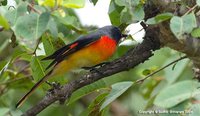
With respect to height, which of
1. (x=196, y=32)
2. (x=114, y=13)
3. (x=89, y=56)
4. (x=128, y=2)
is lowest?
(x=89, y=56)

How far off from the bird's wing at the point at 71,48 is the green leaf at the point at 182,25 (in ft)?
2.77

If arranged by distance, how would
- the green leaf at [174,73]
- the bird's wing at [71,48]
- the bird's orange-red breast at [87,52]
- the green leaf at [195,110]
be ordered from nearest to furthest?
the green leaf at [195,110] < the bird's wing at [71,48] < the bird's orange-red breast at [87,52] < the green leaf at [174,73]

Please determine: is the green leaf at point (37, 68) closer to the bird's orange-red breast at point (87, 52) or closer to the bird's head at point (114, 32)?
the bird's orange-red breast at point (87, 52)

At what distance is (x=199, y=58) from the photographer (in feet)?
8.50

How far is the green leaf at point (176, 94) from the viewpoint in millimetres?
3064

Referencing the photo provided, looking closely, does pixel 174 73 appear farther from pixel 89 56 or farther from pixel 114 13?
pixel 114 13

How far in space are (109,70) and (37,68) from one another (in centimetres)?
55

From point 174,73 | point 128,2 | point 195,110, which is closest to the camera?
point 128,2

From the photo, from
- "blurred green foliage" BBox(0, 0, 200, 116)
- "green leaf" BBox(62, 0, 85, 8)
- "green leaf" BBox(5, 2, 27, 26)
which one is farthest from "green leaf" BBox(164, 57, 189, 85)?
"green leaf" BBox(5, 2, 27, 26)

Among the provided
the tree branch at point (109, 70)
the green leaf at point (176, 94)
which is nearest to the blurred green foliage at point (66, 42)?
the green leaf at point (176, 94)

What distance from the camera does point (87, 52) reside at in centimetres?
307

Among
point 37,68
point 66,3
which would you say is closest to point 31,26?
point 66,3

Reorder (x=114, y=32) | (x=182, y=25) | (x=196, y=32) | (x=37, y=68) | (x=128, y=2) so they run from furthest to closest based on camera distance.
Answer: (x=114, y=32) < (x=37, y=68) < (x=128, y=2) < (x=196, y=32) < (x=182, y=25)

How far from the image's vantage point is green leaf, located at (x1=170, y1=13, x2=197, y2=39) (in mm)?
2070
